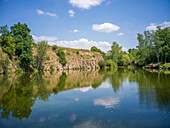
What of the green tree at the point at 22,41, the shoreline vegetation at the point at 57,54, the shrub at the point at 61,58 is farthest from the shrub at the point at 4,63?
the shrub at the point at 61,58

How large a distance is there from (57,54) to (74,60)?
1182cm

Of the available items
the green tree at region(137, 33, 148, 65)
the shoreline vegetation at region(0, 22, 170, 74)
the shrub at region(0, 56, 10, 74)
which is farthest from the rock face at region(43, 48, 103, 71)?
the green tree at region(137, 33, 148, 65)

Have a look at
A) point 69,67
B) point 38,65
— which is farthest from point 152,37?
point 38,65

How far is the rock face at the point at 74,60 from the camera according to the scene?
64375 millimetres

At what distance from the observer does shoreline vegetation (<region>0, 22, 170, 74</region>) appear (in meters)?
41.6

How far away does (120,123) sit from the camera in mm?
7633

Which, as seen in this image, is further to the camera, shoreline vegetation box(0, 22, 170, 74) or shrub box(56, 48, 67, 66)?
shrub box(56, 48, 67, 66)

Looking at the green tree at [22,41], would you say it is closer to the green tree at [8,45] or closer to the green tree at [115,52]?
the green tree at [8,45]

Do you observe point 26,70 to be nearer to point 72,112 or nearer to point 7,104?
point 7,104

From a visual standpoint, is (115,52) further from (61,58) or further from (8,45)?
(8,45)

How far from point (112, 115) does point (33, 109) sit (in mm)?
5802

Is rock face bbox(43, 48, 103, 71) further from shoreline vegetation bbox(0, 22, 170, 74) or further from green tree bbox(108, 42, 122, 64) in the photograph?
green tree bbox(108, 42, 122, 64)

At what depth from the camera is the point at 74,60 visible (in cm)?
7794

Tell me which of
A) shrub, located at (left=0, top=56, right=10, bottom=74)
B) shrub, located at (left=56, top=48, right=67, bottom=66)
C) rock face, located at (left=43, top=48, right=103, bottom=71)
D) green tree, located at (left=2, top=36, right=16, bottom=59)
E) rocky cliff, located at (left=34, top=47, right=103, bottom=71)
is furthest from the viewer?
shrub, located at (left=56, top=48, right=67, bottom=66)
